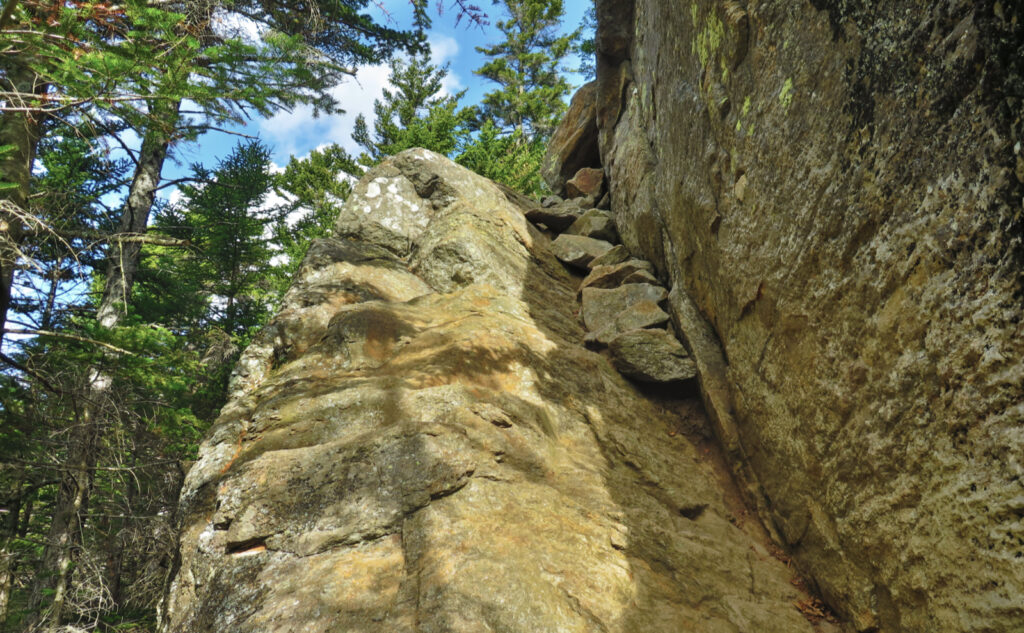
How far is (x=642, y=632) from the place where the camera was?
3.87 meters

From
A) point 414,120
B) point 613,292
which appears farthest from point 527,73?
point 613,292

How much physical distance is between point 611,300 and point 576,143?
344 inches

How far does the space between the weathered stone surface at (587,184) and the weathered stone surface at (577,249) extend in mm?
2759

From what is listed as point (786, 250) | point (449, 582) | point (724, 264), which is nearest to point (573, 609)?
point (449, 582)

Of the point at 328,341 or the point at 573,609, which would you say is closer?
the point at 573,609

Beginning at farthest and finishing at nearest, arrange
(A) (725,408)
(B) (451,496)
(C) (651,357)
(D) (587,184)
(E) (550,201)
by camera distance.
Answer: (E) (550,201), (D) (587,184), (C) (651,357), (A) (725,408), (B) (451,496)

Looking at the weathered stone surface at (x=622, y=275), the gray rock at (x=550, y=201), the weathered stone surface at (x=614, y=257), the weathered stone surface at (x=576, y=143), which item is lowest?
the weathered stone surface at (x=622, y=275)

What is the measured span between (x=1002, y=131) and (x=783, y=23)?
2.89 m

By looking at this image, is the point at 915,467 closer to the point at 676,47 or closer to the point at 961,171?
the point at 961,171

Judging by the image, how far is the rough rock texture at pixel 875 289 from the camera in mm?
2805

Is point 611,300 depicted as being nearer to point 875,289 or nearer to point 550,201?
point 875,289

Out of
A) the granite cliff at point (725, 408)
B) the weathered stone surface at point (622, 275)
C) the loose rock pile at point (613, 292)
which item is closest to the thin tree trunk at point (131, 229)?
the granite cliff at point (725, 408)

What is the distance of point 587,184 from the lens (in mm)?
14930

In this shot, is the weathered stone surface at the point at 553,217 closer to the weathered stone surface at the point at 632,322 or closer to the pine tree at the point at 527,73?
the weathered stone surface at the point at 632,322
